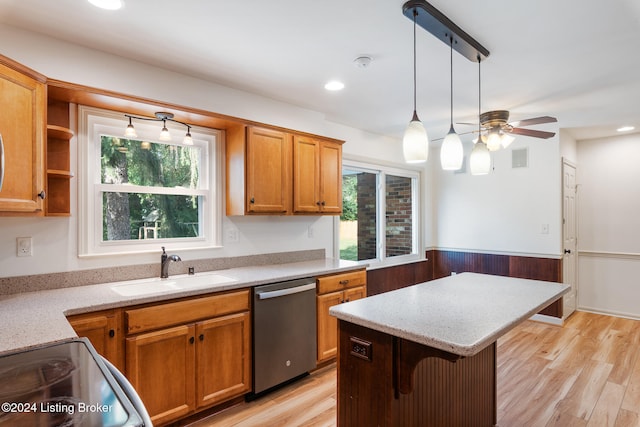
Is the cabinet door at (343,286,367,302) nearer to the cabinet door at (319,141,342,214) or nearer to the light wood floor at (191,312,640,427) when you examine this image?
the light wood floor at (191,312,640,427)

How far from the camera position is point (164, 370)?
6.88 ft

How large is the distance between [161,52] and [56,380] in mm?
1950

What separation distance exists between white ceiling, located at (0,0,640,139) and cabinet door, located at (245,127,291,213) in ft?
1.31

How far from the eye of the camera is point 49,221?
218 cm

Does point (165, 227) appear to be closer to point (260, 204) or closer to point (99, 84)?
point (260, 204)

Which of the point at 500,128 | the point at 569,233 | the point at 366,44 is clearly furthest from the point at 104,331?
the point at 569,233

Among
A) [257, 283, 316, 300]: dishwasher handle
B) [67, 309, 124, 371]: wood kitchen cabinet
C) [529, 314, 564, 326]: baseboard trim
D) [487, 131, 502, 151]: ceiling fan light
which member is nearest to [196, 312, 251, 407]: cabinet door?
[257, 283, 316, 300]: dishwasher handle

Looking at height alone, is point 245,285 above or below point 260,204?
below

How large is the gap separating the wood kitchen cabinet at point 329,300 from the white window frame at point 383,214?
31.4 inches

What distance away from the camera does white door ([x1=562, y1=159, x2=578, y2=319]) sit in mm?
4285

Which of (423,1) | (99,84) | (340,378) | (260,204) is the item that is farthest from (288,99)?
(340,378)

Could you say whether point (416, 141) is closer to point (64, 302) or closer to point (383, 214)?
point (64, 302)

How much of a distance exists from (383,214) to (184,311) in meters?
3.00

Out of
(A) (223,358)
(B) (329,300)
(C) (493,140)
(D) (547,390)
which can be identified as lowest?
(D) (547,390)
